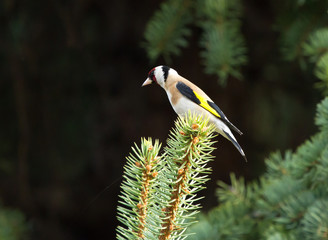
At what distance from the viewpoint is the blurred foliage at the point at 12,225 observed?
6.51ft

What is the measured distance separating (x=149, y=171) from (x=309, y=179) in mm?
703

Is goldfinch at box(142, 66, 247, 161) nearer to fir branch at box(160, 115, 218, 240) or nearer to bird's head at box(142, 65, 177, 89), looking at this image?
bird's head at box(142, 65, 177, 89)

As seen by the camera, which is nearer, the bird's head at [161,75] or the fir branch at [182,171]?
the fir branch at [182,171]

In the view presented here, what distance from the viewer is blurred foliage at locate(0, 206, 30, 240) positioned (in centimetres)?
198

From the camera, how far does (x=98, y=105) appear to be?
252 centimetres

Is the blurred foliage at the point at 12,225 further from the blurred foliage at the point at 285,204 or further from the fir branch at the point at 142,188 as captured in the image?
the fir branch at the point at 142,188

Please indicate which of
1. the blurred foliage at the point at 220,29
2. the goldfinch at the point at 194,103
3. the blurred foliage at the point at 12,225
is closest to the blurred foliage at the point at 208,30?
the blurred foliage at the point at 220,29

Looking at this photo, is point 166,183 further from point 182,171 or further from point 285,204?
point 285,204

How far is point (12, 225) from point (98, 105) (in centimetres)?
79

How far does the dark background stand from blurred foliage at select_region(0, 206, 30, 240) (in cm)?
24

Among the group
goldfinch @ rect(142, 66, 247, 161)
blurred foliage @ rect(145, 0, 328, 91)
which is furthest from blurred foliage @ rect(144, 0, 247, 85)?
goldfinch @ rect(142, 66, 247, 161)

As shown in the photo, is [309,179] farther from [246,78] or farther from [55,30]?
[55,30]

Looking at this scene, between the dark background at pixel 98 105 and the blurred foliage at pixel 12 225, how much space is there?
241 millimetres

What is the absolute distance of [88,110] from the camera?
8.15 feet
